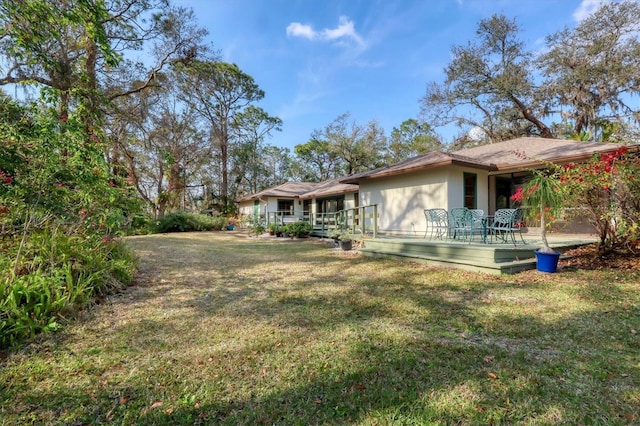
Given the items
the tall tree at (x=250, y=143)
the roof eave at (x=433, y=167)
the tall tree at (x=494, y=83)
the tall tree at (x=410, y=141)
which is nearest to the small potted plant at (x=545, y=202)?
the roof eave at (x=433, y=167)

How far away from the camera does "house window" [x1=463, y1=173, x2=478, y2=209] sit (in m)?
9.79

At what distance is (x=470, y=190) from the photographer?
9938mm

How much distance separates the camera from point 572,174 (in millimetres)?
5137

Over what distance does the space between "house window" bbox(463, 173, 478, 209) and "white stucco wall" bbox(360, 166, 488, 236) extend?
14cm

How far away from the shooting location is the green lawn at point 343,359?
1896mm

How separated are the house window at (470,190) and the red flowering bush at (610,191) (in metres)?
4.32

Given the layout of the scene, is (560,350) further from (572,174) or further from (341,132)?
(341,132)

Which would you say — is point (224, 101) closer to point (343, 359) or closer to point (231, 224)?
point (231, 224)

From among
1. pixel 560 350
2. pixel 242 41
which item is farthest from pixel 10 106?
pixel 242 41

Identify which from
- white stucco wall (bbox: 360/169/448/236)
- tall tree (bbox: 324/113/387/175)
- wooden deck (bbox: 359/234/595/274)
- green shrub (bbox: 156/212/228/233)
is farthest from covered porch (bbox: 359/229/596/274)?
tall tree (bbox: 324/113/387/175)

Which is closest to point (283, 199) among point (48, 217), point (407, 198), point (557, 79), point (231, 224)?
point (231, 224)

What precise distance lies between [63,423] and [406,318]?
10.2 ft

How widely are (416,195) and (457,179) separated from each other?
1.43 meters

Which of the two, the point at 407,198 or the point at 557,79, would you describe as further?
A: the point at 557,79
